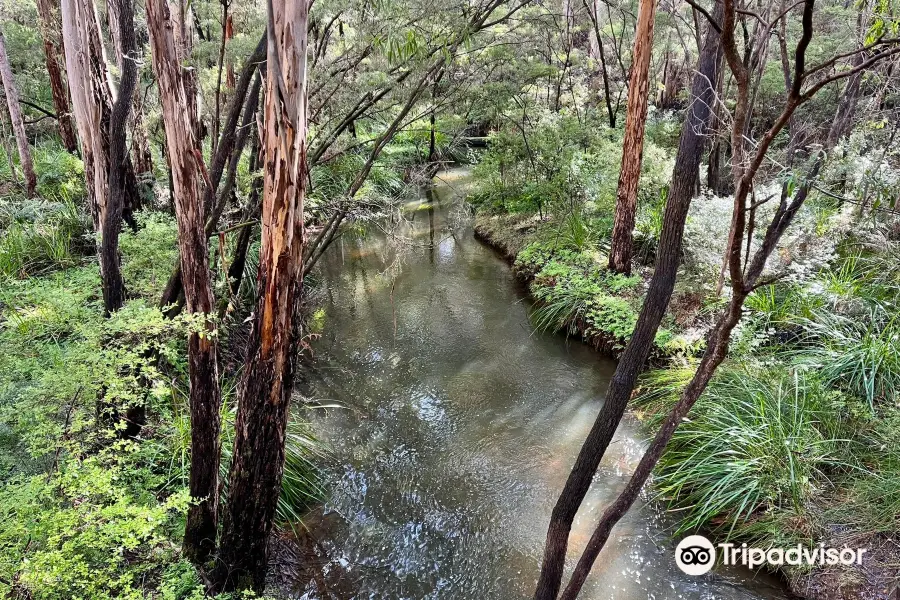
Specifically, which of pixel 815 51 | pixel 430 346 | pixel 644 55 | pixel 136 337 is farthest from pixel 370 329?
pixel 815 51

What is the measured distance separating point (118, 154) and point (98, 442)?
2086 millimetres

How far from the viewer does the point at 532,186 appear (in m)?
9.98

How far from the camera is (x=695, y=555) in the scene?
398 centimetres

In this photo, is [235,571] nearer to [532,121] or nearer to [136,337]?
[136,337]

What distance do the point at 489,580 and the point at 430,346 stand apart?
3.73 m

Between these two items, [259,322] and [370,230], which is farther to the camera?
[370,230]

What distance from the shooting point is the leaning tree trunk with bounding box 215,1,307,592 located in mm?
2590

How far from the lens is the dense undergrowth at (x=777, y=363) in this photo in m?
3.76

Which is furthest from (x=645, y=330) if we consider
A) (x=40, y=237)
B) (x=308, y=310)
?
(x=40, y=237)

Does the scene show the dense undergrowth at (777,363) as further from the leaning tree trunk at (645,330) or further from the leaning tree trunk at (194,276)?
the leaning tree trunk at (194,276)

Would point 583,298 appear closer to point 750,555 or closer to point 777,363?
point 777,363

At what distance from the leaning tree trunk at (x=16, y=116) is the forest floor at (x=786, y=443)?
9.09 metres

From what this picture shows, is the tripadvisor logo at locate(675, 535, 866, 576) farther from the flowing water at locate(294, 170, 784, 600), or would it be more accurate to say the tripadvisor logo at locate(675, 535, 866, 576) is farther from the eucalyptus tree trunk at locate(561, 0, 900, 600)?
the eucalyptus tree trunk at locate(561, 0, 900, 600)

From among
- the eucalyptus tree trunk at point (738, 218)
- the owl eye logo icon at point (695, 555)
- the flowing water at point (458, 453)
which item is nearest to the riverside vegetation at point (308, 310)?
the eucalyptus tree trunk at point (738, 218)
